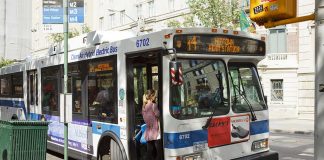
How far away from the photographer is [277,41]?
109ft

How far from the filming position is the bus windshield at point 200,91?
21.8 feet

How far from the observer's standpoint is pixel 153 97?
23.6 ft

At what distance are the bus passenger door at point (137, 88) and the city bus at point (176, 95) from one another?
18 millimetres

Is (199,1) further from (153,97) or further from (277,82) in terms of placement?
(153,97)

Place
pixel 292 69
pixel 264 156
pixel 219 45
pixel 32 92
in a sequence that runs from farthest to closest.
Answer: pixel 292 69 → pixel 32 92 → pixel 264 156 → pixel 219 45

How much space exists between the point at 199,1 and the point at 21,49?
6694cm

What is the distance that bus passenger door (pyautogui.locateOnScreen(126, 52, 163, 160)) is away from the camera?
761 cm

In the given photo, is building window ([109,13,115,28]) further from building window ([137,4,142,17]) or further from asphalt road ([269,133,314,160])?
asphalt road ([269,133,314,160])

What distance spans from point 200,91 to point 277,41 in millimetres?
27822

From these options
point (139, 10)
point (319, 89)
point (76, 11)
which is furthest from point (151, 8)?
point (319, 89)

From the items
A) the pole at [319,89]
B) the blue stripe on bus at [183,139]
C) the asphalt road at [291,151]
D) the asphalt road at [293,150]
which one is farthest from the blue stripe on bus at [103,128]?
the pole at [319,89]

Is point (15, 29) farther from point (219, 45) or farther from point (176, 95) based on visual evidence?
point (176, 95)

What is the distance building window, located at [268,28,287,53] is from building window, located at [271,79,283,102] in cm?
245

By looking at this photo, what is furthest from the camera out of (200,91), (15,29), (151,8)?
(15,29)
